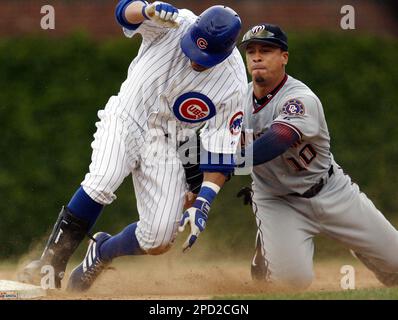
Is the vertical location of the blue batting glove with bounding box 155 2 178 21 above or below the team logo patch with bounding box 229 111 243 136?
above

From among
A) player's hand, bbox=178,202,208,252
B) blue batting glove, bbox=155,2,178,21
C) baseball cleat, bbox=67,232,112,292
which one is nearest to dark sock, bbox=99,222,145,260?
baseball cleat, bbox=67,232,112,292

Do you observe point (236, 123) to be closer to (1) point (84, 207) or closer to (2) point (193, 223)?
(2) point (193, 223)

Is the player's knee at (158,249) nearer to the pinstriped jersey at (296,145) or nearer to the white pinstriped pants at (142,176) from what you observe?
the white pinstriped pants at (142,176)

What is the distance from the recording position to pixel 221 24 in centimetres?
528

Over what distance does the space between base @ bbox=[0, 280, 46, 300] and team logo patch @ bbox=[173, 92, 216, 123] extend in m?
1.34

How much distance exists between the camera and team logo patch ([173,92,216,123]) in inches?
218

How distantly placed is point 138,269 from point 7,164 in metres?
1.85

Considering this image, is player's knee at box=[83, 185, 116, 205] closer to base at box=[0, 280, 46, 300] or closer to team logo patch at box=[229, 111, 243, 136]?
base at box=[0, 280, 46, 300]

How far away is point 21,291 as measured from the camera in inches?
212

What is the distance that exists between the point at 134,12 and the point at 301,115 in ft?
4.39

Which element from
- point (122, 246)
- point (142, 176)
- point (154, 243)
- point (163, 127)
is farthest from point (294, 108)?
point (122, 246)

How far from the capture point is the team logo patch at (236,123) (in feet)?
18.2

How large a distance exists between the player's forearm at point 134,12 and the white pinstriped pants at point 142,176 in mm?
588

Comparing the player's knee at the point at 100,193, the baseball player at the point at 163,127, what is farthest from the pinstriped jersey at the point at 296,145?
the player's knee at the point at 100,193
